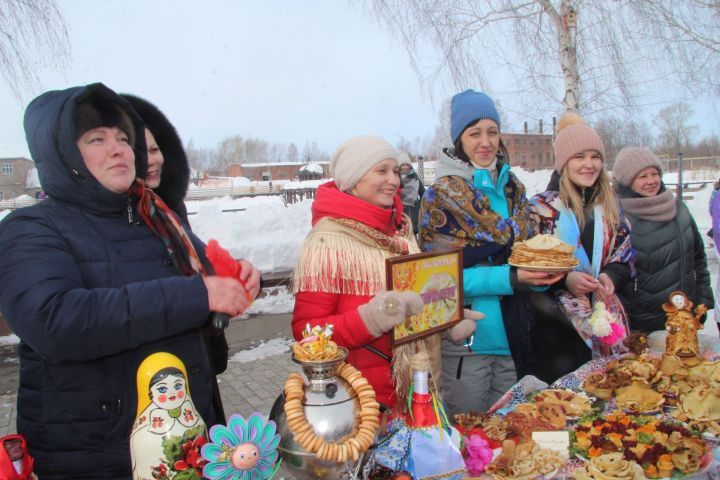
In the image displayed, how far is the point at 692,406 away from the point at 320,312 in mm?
1579

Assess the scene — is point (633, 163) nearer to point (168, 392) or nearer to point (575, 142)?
point (575, 142)

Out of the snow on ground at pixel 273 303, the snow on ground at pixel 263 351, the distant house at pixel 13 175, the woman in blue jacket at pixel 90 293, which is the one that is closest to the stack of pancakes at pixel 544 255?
the woman in blue jacket at pixel 90 293

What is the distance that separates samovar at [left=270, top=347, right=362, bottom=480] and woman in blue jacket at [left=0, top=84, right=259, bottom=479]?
0.32 metres

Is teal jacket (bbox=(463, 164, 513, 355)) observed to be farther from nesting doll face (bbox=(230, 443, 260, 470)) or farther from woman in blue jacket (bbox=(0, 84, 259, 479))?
nesting doll face (bbox=(230, 443, 260, 470))

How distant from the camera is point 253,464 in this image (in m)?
1.27

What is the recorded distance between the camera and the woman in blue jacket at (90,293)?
1.31 metres

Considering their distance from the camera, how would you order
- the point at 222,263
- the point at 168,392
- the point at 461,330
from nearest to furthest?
1. the point at 168,392
2. the point at 222,263
3. the point at 461,330

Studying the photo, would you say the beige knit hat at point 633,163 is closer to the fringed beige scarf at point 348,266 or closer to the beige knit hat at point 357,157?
the beige knit hat at point 357,157

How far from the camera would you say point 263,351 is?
6.34 m

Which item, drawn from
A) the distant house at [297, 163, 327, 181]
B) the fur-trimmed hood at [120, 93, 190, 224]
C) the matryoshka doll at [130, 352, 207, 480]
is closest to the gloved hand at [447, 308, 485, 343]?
the matryoshka doll at [130, 352, 207, 480]

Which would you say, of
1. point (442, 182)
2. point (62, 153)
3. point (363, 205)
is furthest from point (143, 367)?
point (442, 182)

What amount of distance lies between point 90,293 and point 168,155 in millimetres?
1653

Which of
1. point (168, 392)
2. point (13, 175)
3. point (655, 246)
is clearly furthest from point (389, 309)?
point (13, 175)

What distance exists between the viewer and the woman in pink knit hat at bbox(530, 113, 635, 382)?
9.29 ft
